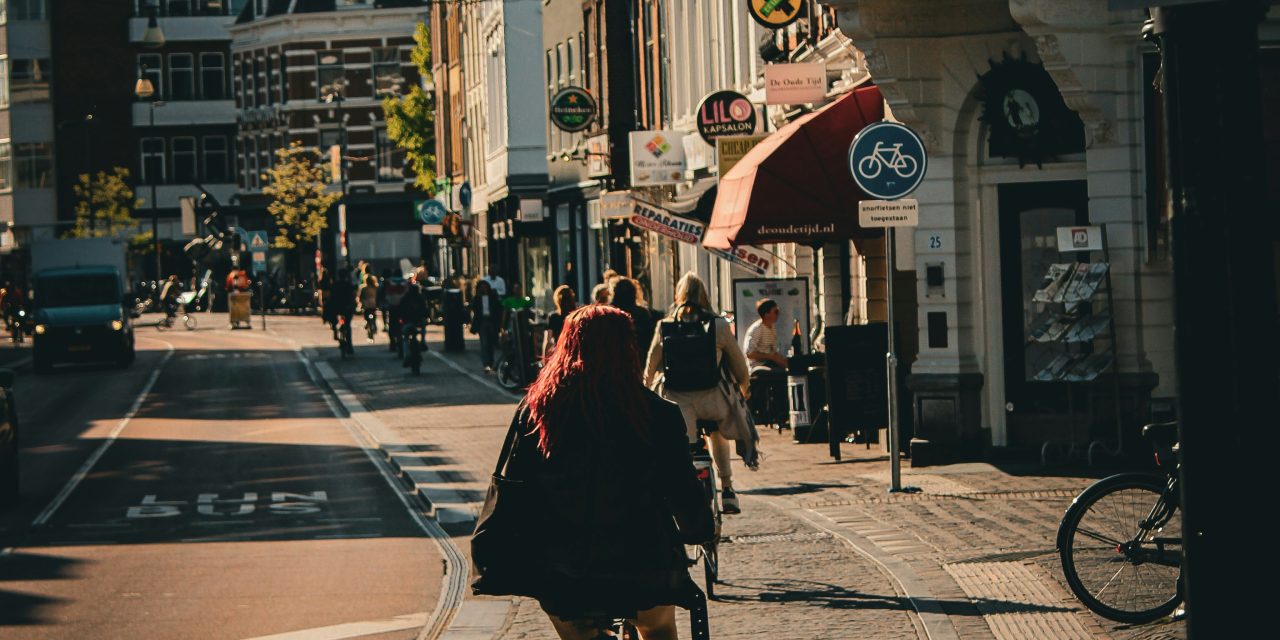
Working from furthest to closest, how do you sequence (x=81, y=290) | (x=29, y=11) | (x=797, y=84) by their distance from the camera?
(x=29, y=11), (x=81, y=290), (x=797, y=84)

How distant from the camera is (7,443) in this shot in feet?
56.9

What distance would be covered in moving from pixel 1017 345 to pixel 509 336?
15234mm

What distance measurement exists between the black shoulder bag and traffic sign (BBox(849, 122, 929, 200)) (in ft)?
30.4

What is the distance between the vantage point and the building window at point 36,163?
3738 inches

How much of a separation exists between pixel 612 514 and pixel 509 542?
1.03 ft

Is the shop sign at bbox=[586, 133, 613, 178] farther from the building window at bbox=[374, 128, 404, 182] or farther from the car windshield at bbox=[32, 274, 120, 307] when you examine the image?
the building window at bbox=[374, 128, 404, 182]

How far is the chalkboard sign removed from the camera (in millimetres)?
18562

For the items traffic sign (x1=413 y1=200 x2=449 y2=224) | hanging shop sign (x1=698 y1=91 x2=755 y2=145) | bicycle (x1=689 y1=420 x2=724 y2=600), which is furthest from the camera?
traffic sign (x1=413 y1=200 x2=449 y2=224)

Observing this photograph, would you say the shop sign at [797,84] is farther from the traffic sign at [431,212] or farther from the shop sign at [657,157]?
the traffic sign at [431,212]

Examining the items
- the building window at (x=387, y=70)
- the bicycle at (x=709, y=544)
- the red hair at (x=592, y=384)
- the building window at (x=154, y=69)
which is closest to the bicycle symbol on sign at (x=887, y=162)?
the bicycle at (x=709, y=544)

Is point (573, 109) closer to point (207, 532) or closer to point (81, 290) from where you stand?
point (81, 290)

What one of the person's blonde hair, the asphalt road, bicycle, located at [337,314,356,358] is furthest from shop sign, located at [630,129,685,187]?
the person's blonde hair

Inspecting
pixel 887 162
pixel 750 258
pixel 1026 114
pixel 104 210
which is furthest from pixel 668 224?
pixel 104 210

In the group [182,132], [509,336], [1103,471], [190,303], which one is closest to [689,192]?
[509,336]
